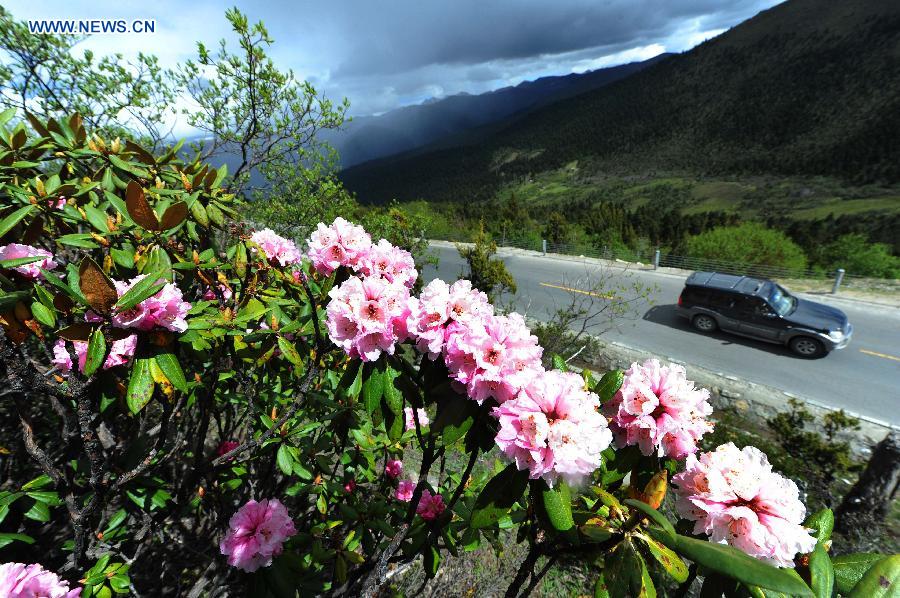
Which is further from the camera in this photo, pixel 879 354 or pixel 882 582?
pixel 879 354

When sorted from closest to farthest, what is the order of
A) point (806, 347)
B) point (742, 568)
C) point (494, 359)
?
point (742, 568), point (494, 359), point (806, 347)

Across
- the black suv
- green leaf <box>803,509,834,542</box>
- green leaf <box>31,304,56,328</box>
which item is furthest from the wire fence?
green leaf <box>31,304,56,328</box>

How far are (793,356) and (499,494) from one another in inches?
461

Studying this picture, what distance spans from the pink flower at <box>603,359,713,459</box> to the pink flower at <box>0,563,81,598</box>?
180cm

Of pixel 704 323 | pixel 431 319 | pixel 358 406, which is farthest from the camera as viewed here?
pixel 704 323

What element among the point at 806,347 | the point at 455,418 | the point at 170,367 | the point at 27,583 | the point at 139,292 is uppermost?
the point at 139,292

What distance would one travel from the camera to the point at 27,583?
1077mm

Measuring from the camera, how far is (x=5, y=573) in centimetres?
105

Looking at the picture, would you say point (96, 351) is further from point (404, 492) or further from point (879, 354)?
point (879, 354)

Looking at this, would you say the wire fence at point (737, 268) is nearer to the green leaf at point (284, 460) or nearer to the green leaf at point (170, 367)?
the green leaf at point (284, 460)

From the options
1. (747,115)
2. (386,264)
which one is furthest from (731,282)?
(747,115)

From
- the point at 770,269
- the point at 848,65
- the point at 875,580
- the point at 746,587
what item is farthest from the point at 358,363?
the point at 848,65

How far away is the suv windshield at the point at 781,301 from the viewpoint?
31.5 ft

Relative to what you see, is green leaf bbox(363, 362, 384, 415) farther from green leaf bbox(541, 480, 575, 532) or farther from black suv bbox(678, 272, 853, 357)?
black suv bbox(678, 272, 853, 357)
